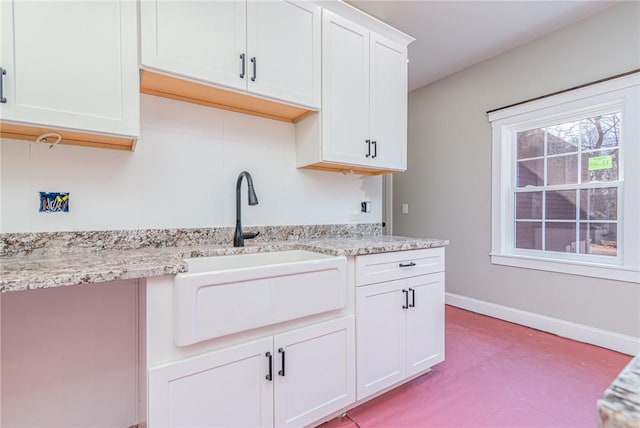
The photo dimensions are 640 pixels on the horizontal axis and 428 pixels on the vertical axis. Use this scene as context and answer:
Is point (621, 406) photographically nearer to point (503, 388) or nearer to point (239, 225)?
point (239, 225)

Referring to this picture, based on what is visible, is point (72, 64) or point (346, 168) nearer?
point (72, 64)

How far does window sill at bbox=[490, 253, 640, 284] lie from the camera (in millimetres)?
2221

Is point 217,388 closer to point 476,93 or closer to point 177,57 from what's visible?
point 177,57

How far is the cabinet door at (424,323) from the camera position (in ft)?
5.88

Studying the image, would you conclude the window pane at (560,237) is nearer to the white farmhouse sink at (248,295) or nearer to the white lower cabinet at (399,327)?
the white lower cabinet at (399,327)

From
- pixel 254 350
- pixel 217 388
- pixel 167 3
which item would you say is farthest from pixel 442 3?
pixel 217 388

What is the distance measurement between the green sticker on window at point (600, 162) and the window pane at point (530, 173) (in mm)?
361

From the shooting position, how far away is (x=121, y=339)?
57.6 inches

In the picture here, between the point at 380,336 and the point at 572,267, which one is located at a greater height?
the point at 572,267

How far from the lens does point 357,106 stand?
199cm

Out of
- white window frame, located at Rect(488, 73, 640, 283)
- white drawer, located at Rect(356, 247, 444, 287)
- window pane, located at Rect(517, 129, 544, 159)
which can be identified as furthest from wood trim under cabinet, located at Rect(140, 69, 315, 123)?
window pane, located at Rect(517, 129, 544, 159)

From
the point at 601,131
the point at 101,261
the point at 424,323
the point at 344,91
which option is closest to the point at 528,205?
the point at 601,131

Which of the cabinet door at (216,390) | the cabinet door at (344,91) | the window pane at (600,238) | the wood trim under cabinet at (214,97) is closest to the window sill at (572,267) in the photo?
the window pane at (600,238)

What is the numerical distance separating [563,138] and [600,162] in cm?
35
